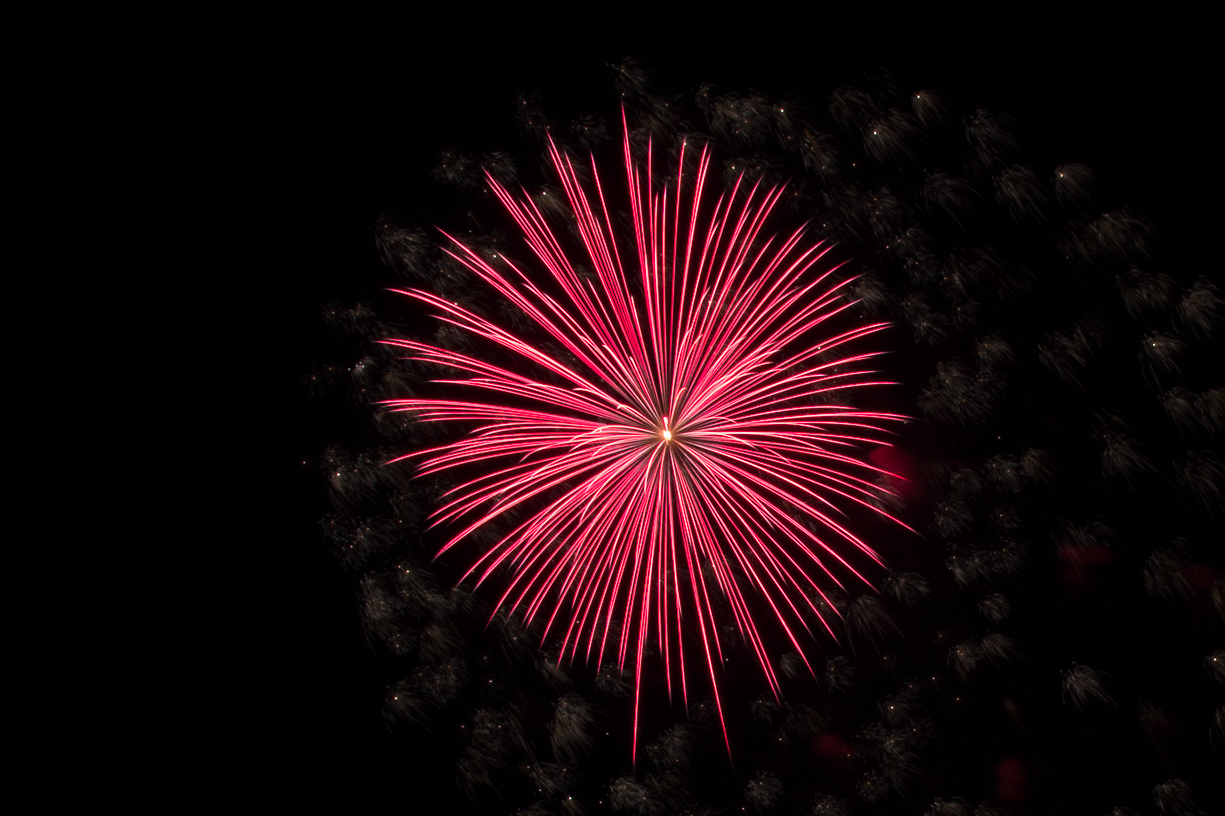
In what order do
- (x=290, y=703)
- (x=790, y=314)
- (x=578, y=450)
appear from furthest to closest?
(x=290, y=703)
(x=790, y=314)
(x=578, y=450)

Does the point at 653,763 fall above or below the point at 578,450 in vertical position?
below

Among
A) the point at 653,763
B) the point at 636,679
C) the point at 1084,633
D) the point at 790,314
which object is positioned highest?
the point at 790,314

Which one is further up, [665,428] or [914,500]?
[914,500]

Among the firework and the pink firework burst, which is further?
the firework

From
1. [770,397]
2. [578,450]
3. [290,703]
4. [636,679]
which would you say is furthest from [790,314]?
[290,703]

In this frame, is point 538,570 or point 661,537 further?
point 538,570

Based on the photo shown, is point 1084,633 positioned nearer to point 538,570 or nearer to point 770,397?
point 770,397

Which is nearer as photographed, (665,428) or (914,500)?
(665,428)

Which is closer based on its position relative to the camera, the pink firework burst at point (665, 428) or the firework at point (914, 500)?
the pink firework burst at point (665, 428)
